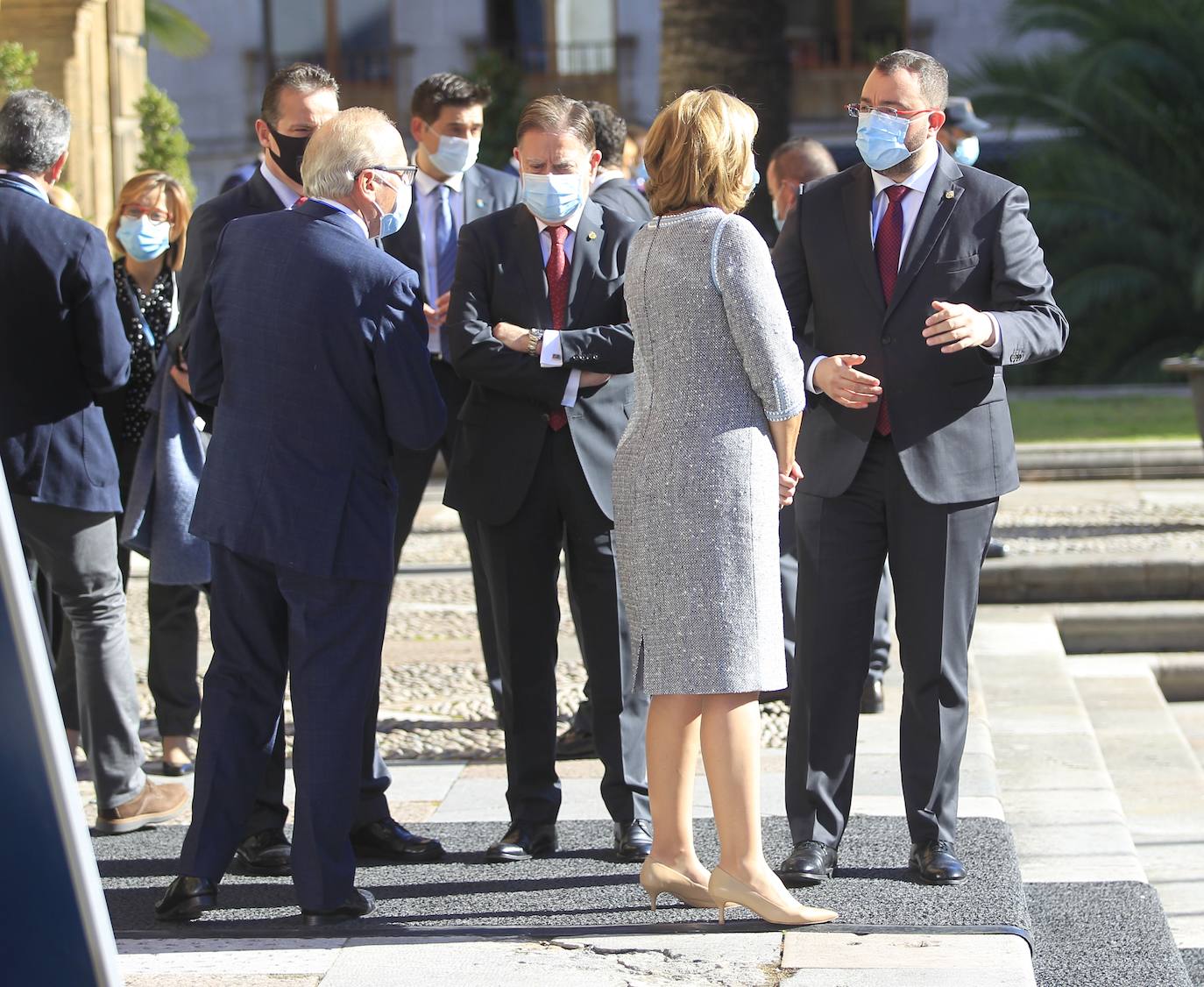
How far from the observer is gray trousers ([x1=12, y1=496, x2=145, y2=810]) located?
4.86 metres

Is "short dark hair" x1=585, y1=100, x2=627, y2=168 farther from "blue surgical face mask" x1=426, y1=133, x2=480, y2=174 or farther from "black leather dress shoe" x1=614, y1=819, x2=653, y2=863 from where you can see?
"black leather dress shoe" x1=614, y1=819, x2=653, y2=863

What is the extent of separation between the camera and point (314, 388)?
3.96m

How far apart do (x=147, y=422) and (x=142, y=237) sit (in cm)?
61

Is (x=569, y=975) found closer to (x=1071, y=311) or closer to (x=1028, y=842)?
(x=1028, y=842)

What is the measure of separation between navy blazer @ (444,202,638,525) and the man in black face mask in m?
0.53

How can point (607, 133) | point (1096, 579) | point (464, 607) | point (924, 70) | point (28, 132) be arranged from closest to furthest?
point (924, 70), point (28, 132), point (607, 133), point (1096, 579), point (464, 607)

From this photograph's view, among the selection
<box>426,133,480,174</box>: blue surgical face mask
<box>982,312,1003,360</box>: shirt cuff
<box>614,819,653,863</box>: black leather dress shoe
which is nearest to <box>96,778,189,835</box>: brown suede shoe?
<box>614,819,653,863</box>: black leather dress shoe

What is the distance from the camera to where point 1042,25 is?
21.6 m

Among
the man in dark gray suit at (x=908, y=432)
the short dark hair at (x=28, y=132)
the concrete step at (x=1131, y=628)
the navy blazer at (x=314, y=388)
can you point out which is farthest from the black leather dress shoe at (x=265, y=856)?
the concrete step at (x=1131, y=628)

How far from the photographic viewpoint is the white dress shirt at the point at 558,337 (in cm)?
447

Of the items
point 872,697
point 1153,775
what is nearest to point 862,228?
point 872,697

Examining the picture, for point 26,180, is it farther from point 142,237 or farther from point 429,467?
point 429,467

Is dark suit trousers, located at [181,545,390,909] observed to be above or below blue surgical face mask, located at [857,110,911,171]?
below

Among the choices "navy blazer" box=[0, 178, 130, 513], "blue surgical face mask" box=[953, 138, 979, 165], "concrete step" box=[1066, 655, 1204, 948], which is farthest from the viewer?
"blue surgical face mask" box=[953, 138, 979, 165]
